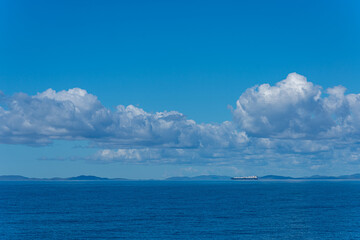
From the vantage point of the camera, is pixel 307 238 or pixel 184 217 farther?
pixel 184 217

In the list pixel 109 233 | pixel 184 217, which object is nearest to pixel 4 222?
pixel 109 233

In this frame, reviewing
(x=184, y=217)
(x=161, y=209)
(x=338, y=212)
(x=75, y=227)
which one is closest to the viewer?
(x=75, y=227)

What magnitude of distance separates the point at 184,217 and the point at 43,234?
48.9 metres

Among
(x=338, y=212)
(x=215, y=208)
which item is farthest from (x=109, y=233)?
(x=338, y=212)

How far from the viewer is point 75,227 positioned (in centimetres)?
12294

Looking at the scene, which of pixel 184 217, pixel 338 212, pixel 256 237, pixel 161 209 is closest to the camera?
pixel 256 237

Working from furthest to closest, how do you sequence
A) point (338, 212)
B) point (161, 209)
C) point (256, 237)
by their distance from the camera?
point (161, 209) < point (338, 212) < point (256, 237)

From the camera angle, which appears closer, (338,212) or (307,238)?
(307,238)

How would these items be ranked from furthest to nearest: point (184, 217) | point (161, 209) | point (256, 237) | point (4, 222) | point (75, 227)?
point (161, 209), point (184, 217), point (4, 222), point (75, 227), point (256, 237)

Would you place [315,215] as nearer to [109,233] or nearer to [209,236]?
[209,236]

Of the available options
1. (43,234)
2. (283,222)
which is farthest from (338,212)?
(43,234)

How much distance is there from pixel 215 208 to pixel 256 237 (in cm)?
6603

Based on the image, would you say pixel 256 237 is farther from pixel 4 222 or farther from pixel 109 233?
pixel 4 222

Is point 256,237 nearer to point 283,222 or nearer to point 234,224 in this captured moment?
point 234,224
